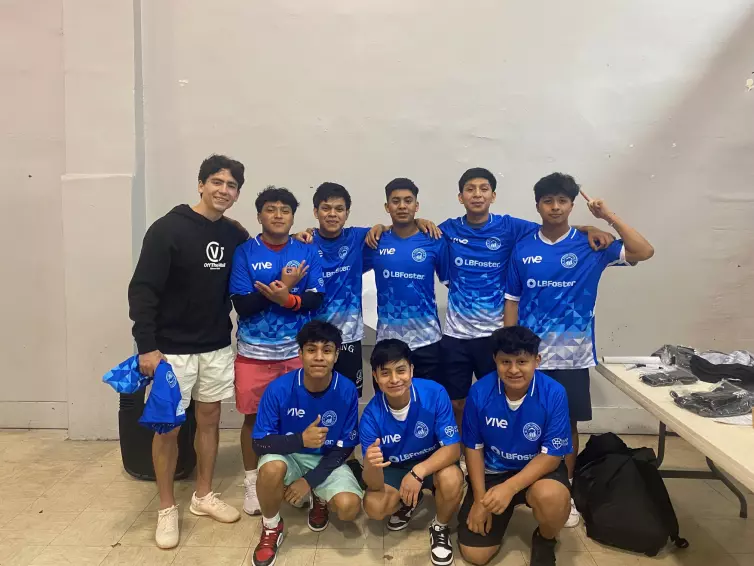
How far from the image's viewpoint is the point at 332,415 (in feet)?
6.70

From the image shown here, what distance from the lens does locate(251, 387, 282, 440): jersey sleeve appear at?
2.00m

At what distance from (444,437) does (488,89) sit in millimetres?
2159

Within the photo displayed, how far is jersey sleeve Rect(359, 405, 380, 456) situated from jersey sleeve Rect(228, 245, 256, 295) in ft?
2.37

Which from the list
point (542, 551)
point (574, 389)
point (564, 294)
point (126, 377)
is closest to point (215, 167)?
point (126, 377)

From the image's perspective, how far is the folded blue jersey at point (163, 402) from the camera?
1.91 meters

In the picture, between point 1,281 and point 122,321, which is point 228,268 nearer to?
point 122,321

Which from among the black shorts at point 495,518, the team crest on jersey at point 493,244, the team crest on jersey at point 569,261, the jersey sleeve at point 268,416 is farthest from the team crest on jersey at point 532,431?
the jersey sleeve at point 268,416

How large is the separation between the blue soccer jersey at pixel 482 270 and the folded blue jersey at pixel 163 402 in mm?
1267

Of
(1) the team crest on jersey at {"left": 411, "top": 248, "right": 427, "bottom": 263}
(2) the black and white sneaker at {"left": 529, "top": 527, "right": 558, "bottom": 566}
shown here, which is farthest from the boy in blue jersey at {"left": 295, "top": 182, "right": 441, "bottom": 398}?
(2) the black and white sneaker at {"left": 529, "top": 527, "right": 558, "bottom": 566}

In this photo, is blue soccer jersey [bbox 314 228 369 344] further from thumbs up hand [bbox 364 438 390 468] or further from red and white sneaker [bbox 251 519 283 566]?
red and white sneaker [bbox 251 519 283 566]

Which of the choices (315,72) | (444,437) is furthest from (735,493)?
(315,72)

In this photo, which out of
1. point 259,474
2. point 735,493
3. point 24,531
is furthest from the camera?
point 735,493

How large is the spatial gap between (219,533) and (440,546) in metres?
0.93

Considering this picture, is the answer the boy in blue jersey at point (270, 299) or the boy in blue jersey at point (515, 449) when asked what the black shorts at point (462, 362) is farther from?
the boy in blue jersey at point (270, 299)
